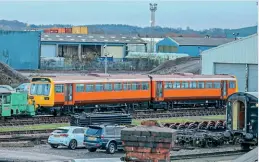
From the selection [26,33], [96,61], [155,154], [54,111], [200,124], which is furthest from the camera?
[96,61]

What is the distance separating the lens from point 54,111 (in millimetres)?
45469

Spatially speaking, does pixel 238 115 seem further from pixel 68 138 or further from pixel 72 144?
pixel 68 138

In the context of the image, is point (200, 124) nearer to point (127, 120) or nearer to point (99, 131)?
point (127, 120)

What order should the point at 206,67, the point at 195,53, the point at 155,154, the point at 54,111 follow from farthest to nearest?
1. the point at 195,53
2. the point at 206,67
3. the point at 54,111
4. the point at 155,154

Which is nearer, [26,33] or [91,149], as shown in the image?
[91,149]

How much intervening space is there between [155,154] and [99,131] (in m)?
16.1

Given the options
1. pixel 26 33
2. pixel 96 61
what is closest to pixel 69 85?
pixel 26 33

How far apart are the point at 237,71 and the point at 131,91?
1264cm

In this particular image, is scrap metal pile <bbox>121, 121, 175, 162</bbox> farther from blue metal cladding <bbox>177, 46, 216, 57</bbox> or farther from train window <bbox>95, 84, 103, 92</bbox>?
blue metal cladding <bbox>177, 46, 216, 57</bbox>

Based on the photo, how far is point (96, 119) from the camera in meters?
35.7

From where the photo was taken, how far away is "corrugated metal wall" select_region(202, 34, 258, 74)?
56.2 m

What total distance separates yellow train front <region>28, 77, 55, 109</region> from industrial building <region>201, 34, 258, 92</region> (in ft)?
55.4

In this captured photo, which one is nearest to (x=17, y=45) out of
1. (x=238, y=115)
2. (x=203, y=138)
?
(x=203, y=138)

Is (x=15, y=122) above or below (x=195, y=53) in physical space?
below
